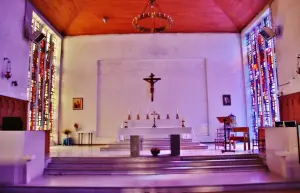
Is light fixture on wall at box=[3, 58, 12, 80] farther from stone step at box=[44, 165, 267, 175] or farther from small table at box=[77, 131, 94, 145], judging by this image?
small table at box=[77, 131, 94, 145]

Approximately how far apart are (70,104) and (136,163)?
5618 mm

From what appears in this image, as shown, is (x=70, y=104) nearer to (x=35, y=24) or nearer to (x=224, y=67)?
(x=35, y=24)

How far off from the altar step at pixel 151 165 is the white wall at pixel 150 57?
4494mm

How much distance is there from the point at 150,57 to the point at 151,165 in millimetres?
5894

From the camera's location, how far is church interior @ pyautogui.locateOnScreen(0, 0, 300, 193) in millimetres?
6039

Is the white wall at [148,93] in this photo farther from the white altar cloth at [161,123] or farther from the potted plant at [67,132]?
the white altar cloth at [161,123]

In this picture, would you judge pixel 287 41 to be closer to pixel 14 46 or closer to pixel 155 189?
pixel 155 189

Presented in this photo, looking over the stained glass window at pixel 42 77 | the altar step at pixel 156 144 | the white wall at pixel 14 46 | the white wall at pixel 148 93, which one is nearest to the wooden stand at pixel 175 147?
the altar step at pixel 156 144

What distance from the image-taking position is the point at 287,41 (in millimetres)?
7695

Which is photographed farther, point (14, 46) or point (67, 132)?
point (67, 132)

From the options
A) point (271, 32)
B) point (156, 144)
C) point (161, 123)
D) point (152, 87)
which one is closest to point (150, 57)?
point (152, 87)

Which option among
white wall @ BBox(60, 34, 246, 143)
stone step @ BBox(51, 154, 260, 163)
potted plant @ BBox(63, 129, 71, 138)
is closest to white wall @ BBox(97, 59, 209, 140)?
white wall @ BBox(60, 34, 246, 143)

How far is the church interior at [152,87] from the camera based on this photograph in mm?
6039

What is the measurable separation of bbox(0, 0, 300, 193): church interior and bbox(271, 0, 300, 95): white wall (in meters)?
0.03
